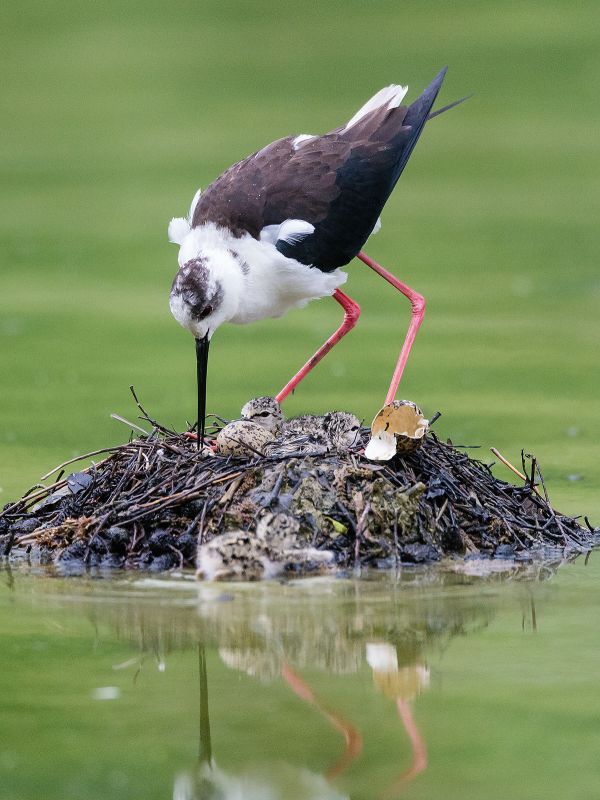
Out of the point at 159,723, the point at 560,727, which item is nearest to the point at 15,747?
the point at 159,723

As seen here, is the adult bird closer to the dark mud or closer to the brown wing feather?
the brown wing feather

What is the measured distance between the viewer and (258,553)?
7.70 metres

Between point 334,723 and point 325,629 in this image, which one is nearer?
point 334,723

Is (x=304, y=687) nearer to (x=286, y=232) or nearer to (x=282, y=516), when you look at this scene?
(x=282, y=516)

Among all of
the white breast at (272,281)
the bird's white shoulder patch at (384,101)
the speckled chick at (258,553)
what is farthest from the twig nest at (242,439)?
the bird's white shoulder patch at (384,101)

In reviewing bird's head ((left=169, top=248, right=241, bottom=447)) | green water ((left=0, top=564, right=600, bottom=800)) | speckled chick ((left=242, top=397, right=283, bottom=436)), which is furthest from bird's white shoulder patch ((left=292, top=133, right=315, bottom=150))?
green water ((left=0, top=564, right=600, bottom=800))

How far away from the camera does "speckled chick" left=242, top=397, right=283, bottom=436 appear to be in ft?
28.1

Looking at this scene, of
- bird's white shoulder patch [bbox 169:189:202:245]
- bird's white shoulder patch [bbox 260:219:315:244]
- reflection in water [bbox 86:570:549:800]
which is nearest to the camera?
reflection in water [bbox 86:570:549:800]

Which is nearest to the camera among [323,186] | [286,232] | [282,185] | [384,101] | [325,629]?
[325,629]

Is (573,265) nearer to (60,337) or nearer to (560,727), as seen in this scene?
(60,337)

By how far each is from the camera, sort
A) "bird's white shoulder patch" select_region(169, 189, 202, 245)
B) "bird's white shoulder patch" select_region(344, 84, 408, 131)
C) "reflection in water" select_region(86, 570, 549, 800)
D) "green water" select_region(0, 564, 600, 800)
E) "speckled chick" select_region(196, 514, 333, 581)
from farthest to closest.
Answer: "bird's white shoulder patch" select_region(344, 84, 408, 131), "bird's white shoulder patch" select_region(169, 189, 202, 245), "speckled chick" select_region(196, 514, 333, 581), "reflection in water" select_region(86, 570, 549, 800), "green water" select_region(0, 564, 600, 800)

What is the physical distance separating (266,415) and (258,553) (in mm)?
1074

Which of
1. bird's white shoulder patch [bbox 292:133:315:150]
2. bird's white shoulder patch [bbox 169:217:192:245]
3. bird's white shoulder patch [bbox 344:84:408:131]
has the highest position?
bird's white shoulder patch [bbox 344:84:408:131]

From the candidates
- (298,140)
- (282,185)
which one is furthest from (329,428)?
(298,140)
